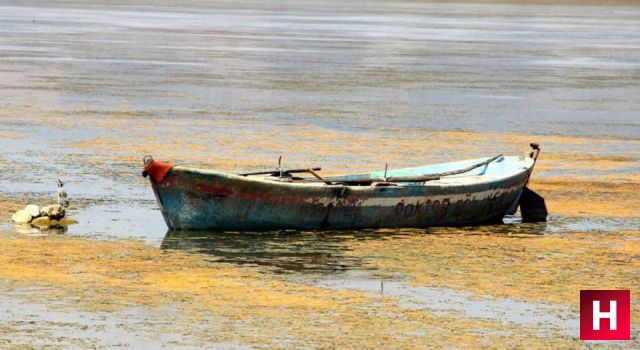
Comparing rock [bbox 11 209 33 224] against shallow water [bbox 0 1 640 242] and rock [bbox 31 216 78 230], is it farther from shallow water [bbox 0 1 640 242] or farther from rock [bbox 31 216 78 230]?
shallow water [bbox 0 1 640 242]

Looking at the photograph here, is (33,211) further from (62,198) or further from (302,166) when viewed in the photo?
(302,166)

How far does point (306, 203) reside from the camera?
17.7 m

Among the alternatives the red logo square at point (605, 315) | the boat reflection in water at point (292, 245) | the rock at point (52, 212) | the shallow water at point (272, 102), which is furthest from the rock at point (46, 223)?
the red logo square at point (605, 315)

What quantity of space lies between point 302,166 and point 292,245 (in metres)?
6.40

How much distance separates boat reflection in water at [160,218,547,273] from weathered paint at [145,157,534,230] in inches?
5.0

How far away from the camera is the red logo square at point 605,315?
13164 mm

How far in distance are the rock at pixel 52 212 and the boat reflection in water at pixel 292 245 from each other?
53.9 inches

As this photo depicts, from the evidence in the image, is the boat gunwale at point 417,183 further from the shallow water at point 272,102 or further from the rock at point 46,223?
the rock at point 46,223

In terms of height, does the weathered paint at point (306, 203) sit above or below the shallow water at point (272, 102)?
below

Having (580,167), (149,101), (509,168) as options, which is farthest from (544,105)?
(509,168)

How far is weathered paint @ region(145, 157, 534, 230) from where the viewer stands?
17328mm

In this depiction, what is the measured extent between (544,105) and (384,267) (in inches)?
824

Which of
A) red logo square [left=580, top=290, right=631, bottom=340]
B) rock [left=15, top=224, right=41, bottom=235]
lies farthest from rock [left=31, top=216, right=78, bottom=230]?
red logo square [left=580, top=290, right=631, bottom=340]

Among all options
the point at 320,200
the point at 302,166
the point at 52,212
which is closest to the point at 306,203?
the point at 320,200
